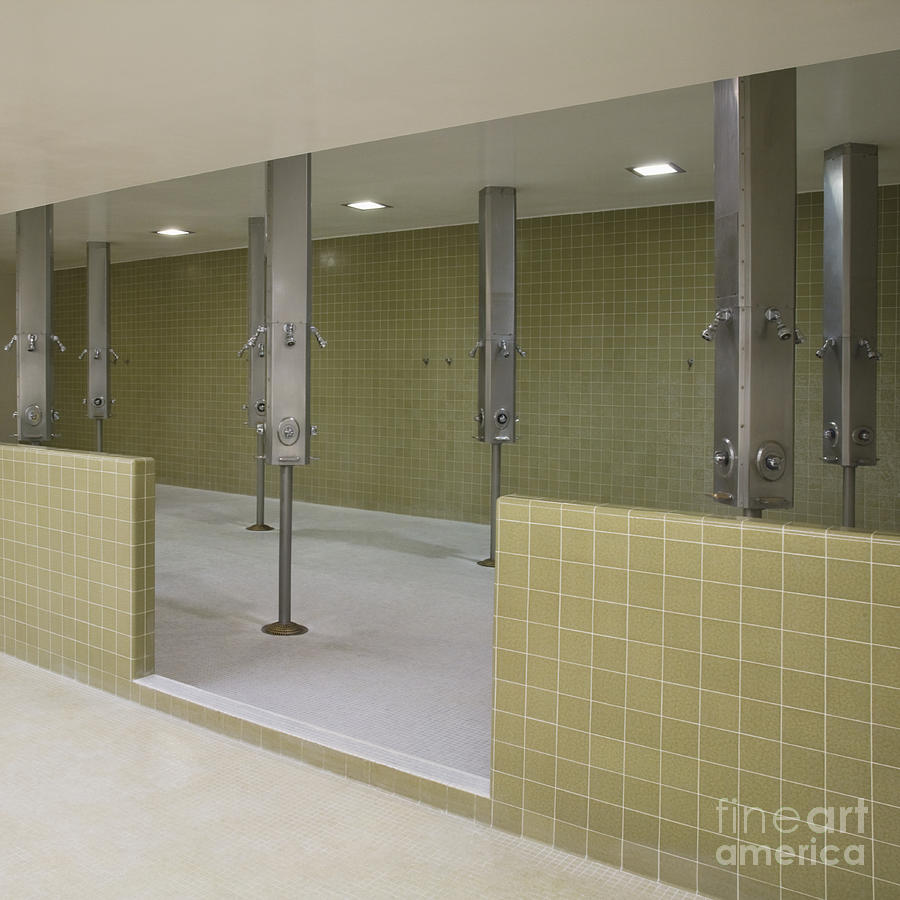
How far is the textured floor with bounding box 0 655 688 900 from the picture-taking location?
234cm

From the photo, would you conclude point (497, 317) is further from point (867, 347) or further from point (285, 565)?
point (285, 565)

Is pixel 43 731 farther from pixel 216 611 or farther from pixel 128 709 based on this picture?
pixel 216 611

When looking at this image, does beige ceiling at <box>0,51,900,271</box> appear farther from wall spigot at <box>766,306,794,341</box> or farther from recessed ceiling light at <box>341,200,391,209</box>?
wall spigot at <box>766,306,794,341</box>

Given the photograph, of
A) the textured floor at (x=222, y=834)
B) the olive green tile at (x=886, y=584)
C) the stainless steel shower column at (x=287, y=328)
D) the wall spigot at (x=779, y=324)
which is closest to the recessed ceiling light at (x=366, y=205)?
the stainless steel shower column at (x=287, y=328)

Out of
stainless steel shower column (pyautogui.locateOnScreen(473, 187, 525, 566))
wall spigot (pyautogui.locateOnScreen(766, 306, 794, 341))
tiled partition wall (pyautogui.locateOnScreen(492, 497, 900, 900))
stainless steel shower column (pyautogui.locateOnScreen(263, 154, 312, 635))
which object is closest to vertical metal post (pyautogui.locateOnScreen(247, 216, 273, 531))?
stainless steel shower column (pyautogui.locateOnScreen(473, 187, 525, 566))

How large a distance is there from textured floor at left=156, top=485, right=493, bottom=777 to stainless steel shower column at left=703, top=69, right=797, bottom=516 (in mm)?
1414

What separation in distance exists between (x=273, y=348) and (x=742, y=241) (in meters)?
2.26

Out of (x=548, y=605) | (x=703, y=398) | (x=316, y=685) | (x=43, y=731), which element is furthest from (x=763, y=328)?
(x=703, y=398)

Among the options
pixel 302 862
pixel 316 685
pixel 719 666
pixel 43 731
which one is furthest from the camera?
pixel 316 685

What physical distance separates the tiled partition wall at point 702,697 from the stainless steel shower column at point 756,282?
1.31m

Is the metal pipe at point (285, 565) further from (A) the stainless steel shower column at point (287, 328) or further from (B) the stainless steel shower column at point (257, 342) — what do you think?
(B) the stainless steel shower column at point (257, 342)

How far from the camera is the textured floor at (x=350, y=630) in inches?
136

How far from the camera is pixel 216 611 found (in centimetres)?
497

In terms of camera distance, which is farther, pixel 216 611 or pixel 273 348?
pixel 216 611
